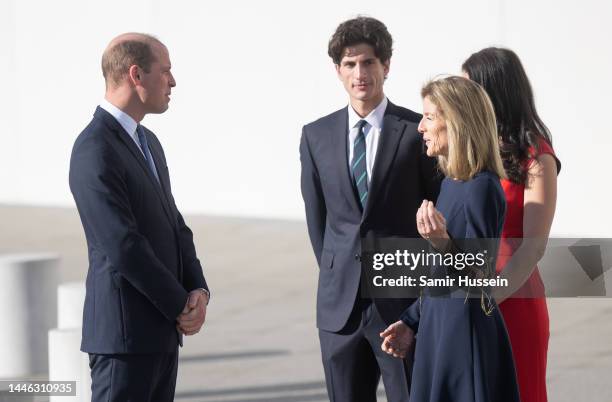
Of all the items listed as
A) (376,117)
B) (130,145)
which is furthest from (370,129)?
(130,145)

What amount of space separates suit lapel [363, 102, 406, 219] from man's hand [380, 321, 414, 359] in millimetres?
569

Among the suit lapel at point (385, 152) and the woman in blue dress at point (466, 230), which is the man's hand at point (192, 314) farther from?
the woman in blue dress at point (466, 230)

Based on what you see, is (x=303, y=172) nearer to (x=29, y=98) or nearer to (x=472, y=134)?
(x=472, y=134)

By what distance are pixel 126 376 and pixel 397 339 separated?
3.40 feet

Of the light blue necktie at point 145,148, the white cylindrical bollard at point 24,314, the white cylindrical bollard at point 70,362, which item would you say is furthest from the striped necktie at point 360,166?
the white cylindrical bollard at point 24,314

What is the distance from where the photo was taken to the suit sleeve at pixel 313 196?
5418 millimetres

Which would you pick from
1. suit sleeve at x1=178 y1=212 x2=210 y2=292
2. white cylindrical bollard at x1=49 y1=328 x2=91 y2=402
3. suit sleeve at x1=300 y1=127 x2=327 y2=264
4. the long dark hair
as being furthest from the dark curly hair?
white cylindrical bollard at x1=49 y1=328 x2=91 y2=402

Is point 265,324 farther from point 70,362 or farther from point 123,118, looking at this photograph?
point 123,118

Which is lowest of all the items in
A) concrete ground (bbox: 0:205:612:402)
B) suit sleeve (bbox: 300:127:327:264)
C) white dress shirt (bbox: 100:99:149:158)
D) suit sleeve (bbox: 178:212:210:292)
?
concrete ground (bbox: 0:205:612:402)

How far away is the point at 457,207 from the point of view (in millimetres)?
4332

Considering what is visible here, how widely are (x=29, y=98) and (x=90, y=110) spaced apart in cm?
114

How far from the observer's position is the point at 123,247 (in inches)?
183

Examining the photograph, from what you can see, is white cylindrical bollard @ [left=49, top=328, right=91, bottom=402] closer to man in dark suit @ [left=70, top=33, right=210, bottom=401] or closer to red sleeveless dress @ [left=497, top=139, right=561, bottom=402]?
man in dark suit @ [left=70, top=33, right=210, bottom=401]

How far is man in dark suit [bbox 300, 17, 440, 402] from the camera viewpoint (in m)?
5.16
